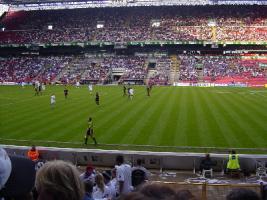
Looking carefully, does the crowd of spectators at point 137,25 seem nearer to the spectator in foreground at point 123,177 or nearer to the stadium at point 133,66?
the stadium at point 133,66

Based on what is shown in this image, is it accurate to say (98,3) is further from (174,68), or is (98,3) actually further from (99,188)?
(99,188)

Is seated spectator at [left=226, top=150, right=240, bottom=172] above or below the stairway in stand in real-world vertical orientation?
below

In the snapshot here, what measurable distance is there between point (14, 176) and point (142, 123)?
97.3ft

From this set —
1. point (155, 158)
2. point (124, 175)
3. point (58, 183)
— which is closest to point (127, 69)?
point (155, 158)

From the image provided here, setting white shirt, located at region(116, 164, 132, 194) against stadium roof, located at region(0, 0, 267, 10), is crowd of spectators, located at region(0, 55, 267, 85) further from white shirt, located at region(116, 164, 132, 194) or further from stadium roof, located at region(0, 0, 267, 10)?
white shirt, located at region(116, 164, 132, 194)

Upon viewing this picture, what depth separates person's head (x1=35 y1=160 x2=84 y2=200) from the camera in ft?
11.4

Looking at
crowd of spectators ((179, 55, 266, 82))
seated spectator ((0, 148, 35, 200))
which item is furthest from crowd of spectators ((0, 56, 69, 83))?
seated spectator ((0, 148, 35, 200))

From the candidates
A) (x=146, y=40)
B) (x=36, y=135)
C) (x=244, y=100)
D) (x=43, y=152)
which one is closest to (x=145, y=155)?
(x=43, y=152)

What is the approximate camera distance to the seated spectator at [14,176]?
2895 mm

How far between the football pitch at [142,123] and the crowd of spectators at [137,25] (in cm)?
5141

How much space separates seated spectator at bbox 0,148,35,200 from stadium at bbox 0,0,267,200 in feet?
86.9

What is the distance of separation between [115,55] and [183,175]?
81912 mm

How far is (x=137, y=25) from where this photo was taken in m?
103

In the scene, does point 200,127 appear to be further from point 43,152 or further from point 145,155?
point 43,152
